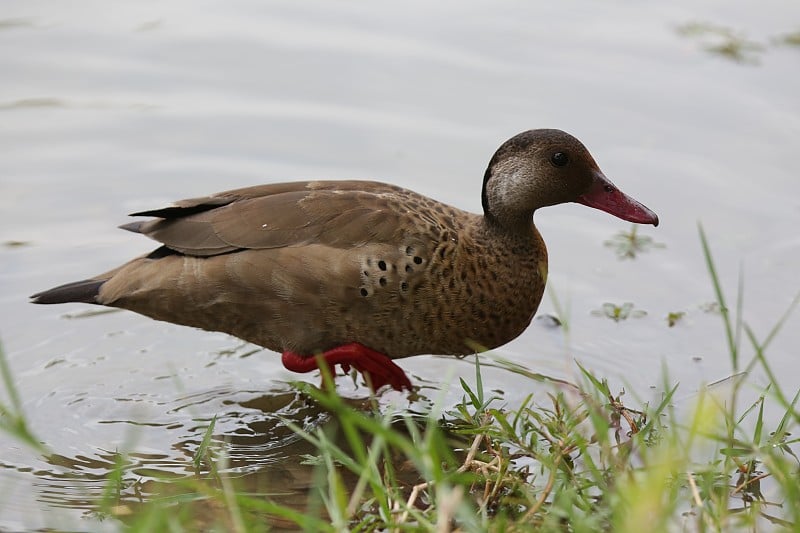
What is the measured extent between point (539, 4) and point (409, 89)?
70.1 inches

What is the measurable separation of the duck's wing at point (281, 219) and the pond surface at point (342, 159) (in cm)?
78

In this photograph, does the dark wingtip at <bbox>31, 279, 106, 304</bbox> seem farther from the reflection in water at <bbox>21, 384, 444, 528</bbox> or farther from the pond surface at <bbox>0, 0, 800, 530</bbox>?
the reflection in water at <bbox>21, 384, 444, 528</bbox>

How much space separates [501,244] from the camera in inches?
230

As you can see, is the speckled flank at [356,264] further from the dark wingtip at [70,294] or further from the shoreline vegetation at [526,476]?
the shoreline vegetation at [526,476]

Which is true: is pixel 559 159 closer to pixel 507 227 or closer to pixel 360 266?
pixel 507 227

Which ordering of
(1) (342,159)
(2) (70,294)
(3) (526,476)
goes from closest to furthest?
(3) (526,476), (2) (70,294), (1) (342,159)

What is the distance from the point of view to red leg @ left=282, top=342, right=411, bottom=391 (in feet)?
18.7

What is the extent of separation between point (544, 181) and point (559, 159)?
0.40 feet

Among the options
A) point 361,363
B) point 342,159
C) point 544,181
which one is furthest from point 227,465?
point 342,159

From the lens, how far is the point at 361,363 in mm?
5734

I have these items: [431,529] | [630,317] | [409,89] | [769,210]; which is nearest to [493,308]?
[630,317]

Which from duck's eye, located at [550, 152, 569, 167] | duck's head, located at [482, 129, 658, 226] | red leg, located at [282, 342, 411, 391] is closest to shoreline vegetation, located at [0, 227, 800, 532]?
red leg, located at [282, 342, 411, 391]

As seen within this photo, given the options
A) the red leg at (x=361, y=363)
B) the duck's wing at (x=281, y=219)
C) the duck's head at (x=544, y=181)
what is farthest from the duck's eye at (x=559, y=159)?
the red leg at (x=361, y=363)

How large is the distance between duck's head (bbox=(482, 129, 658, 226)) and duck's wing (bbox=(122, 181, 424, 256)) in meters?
0.42
